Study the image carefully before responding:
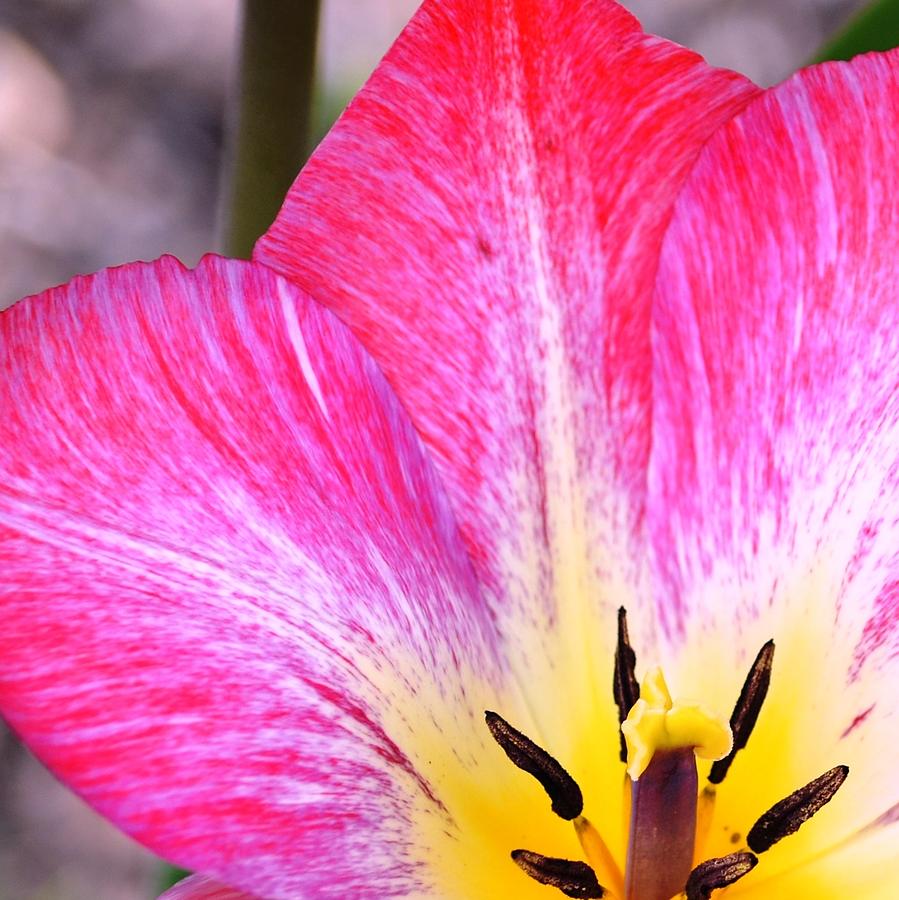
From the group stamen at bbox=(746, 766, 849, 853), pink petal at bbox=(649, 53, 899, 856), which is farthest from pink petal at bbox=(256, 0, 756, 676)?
stamen at bbox=(746, 766, 849, 853)

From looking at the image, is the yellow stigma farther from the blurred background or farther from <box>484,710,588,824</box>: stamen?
the blurred background

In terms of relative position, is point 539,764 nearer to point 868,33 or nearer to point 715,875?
point 715,875

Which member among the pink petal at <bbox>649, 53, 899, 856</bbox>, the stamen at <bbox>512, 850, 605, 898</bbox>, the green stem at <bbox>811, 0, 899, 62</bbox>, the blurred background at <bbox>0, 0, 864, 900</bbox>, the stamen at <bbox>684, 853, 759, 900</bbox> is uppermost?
the blurred background at <bbox>0, 0, 864, 900</bbox>

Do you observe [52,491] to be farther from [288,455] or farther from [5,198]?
[5,198]

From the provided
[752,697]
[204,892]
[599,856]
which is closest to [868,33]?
[752,697]

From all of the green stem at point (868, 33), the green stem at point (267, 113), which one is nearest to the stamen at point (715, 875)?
the green stem at point (267, 113)

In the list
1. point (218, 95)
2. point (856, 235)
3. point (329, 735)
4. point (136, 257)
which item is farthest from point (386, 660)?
point (218, 95)
